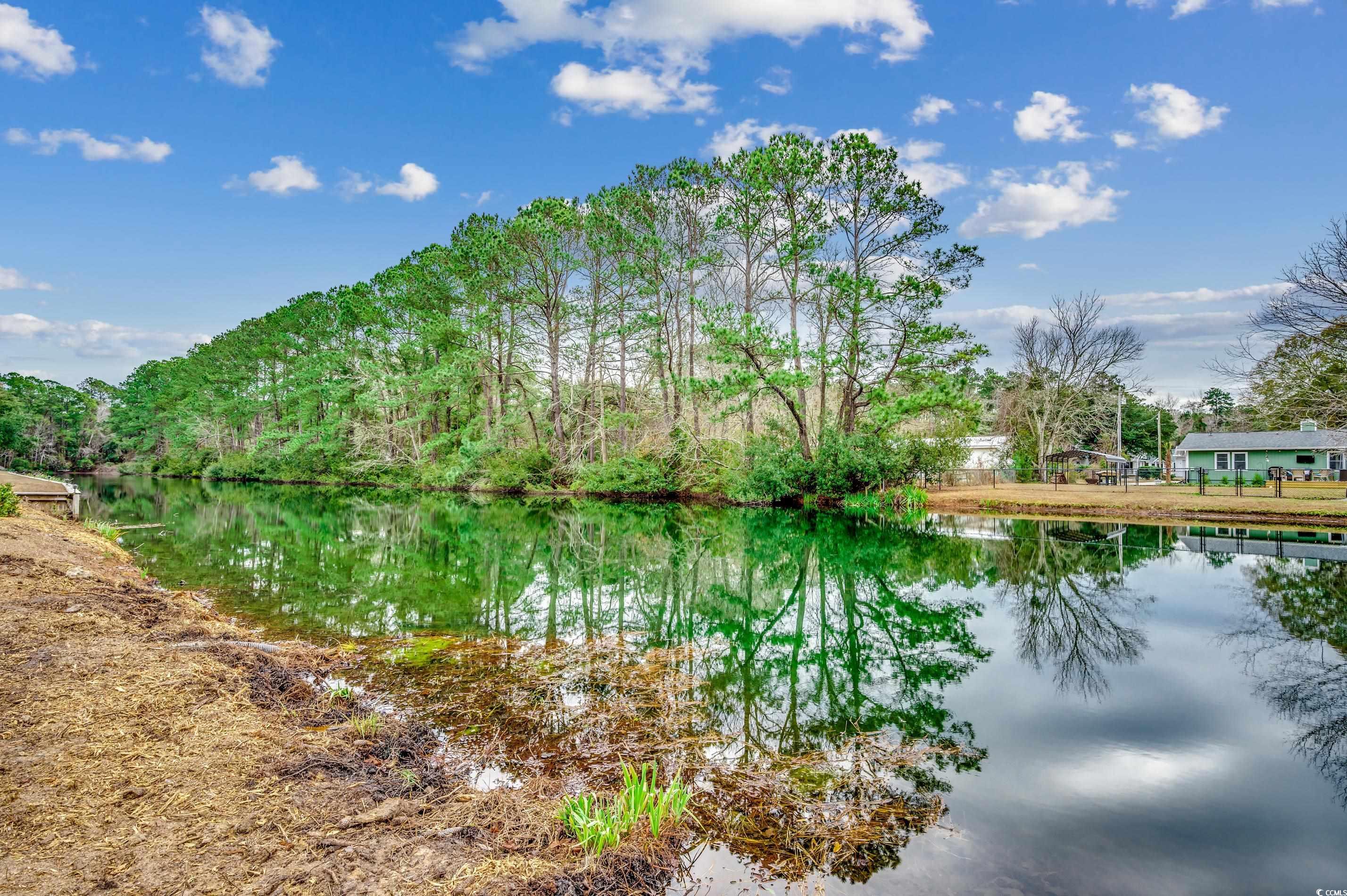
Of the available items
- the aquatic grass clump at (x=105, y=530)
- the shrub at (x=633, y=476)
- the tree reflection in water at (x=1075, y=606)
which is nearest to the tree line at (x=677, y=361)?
the shrub at (x=633, y=476)

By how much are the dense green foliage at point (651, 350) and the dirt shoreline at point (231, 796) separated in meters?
18.7

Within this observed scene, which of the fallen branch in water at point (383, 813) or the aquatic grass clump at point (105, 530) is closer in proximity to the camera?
the fallen branch in water at point (383, 813)

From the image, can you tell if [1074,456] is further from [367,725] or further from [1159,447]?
[367,725]

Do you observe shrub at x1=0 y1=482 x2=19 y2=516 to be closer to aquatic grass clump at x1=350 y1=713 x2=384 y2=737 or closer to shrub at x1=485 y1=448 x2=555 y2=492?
aquatic grass clump at x1=350 y1=713 x2=384 y2=737

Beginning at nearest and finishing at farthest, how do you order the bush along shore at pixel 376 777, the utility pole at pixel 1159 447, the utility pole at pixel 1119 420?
the bush along shore at pixel 376 777, the utility pole at pixel 1119 420, the utility pole at pixel 1159 447

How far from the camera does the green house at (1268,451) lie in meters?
37.7

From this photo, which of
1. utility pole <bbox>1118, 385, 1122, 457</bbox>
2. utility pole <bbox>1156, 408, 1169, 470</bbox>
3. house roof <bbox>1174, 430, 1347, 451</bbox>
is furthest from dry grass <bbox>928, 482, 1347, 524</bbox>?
utility pole <bbox>1156, 408, 1169, 470</bbox>

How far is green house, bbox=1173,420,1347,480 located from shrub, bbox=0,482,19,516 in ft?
173

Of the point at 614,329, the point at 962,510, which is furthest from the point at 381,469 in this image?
the point at 962,510

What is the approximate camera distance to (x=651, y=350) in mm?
30078

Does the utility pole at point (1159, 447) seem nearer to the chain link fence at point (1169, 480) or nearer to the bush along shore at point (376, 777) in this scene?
the chain link fence at point (1169, 480)

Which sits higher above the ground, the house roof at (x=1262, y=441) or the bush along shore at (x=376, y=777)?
the house roof at (x=1262, y=441)

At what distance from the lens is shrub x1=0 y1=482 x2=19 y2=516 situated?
13.2 metres

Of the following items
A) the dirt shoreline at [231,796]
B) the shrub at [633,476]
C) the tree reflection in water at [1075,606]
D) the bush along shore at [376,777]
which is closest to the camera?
the dirt shoreline at [231,796]
